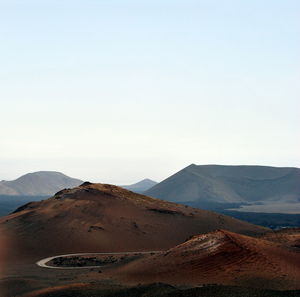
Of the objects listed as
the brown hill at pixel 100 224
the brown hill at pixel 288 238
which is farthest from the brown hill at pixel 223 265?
the brown hill at pixel 100 224

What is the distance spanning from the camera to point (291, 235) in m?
82.9

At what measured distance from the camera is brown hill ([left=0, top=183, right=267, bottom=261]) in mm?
103031

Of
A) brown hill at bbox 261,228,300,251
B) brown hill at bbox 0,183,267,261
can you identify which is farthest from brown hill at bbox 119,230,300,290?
brown hill at bbox 0,183,267,261

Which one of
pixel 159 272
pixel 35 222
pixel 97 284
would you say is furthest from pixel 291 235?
pixel 35 222

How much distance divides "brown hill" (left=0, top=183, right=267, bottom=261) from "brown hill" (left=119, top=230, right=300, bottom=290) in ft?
115

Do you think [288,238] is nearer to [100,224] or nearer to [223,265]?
[223,265]

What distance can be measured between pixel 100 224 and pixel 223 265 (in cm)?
5659

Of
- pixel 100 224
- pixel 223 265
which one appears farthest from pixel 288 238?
pixel 100 224

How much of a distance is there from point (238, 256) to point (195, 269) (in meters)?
5.70

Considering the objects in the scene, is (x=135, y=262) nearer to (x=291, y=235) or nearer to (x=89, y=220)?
(x=291, y=235)

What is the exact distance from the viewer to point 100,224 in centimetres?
11375

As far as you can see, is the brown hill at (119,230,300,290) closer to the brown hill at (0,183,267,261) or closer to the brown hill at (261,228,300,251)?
the brown hill at (261,228,300,251)

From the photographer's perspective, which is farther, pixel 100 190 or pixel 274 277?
pixel 100 190

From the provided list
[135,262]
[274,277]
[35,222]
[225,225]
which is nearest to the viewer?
[274,277]
